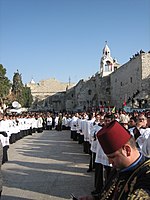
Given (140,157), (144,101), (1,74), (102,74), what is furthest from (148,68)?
(140,157)

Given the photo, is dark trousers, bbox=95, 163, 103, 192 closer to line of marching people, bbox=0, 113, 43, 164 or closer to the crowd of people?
the crowd of people

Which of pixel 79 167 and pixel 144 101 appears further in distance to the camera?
pixel 144 101

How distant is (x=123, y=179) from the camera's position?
6.29ft

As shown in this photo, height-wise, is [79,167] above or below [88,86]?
below

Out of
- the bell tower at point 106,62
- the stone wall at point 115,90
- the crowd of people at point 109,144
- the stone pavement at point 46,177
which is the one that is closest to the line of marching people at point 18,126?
the crowd of people at point 109,144

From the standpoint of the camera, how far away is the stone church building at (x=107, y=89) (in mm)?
30688

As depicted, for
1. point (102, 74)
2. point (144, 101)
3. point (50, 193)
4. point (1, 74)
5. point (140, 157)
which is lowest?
point (50, 193)

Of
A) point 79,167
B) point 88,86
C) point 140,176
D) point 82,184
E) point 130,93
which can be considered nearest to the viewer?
point 140,176

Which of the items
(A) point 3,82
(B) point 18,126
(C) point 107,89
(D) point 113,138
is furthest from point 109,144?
(C) point 107,89

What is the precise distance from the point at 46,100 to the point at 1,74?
49946mm

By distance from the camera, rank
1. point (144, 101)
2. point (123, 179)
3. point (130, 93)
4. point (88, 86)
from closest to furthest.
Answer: point (123, 179) → point (144, 101) → point (130, 93) → point (88, 86)

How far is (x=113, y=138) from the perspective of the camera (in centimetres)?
190

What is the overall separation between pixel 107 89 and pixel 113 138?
48.4 meters

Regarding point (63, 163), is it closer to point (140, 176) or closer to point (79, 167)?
point (79, 167)
